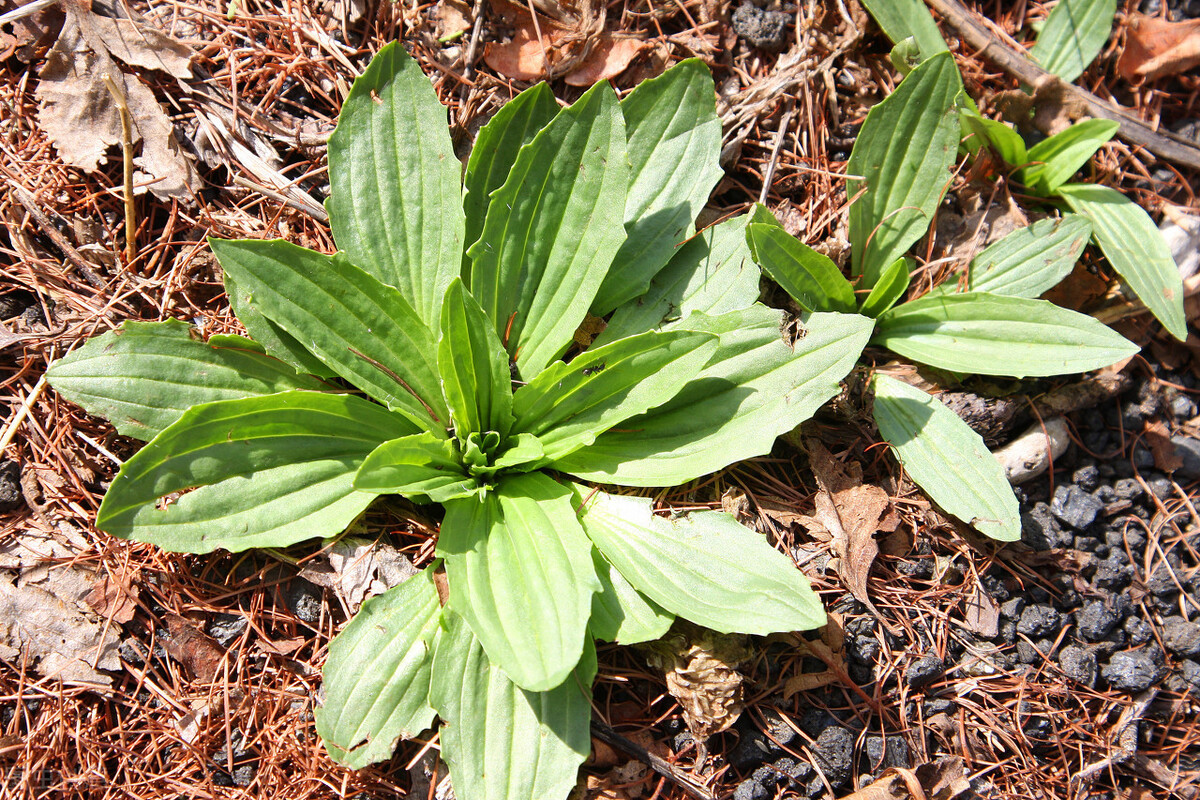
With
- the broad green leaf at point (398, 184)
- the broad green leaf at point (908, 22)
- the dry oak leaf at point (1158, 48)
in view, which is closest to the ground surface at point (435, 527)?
the broad green leaf at point (908, 22)

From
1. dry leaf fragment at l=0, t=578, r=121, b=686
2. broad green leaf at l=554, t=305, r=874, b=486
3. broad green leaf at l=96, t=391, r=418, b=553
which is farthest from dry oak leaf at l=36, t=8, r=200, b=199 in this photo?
broad green leaf at l=554, t=305, r=874, b=486

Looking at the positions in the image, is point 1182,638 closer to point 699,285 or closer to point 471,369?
point 699,285

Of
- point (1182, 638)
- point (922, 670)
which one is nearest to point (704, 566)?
point (922, 670)

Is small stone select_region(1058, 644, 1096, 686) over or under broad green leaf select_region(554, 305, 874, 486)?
under

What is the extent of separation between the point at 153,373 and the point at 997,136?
10.9 ft

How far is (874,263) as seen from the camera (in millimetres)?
2938

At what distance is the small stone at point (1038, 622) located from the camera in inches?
105

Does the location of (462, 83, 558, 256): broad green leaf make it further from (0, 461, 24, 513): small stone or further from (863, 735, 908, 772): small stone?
(863, 735, 908, 772): small stone

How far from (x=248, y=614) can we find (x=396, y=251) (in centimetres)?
133

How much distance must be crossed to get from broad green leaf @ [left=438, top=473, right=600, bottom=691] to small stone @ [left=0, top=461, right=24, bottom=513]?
150cm

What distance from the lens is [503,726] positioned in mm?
2240

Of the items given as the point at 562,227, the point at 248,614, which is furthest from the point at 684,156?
the point at 248,614

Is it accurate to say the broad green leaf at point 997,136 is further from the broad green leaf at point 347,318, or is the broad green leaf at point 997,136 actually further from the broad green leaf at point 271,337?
the broad green leaf at point 271,337

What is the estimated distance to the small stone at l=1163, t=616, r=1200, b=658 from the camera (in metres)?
2.76
